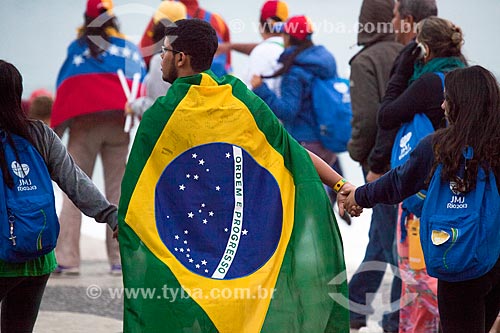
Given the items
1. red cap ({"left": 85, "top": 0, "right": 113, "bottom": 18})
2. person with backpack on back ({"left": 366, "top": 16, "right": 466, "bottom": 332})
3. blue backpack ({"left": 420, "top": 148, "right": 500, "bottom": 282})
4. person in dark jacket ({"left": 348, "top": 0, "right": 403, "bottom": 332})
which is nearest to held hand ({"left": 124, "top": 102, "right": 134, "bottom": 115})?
red cap ({"left": 85, "top": 0, "right": 113, "bottom": 18})

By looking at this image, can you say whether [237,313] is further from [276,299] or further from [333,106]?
[333,106]

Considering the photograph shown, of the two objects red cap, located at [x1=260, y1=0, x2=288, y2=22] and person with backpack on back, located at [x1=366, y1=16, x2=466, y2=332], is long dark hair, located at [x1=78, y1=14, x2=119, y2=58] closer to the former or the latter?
red cap, located at [x1=260, y1=0, x2=288, y2=22]

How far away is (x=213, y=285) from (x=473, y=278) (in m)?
1.02

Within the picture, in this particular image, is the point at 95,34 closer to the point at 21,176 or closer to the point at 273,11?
the point at 273,11

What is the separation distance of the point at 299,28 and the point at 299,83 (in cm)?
41

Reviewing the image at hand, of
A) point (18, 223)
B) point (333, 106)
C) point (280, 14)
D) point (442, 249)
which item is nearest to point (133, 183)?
point (18, 223)

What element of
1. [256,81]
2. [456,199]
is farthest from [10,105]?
[256,81]

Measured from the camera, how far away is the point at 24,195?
5203 mm

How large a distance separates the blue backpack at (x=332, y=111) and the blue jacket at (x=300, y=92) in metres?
0.04

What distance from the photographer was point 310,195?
526 cm

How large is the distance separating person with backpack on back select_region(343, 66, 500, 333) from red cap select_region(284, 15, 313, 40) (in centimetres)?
318

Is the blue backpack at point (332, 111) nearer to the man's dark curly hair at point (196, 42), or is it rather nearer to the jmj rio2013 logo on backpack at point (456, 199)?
the man's dark curly hair at point (196, 42)

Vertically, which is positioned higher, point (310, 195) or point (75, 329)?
point (310, 195)

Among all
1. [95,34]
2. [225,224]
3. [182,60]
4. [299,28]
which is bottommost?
[95,34]
